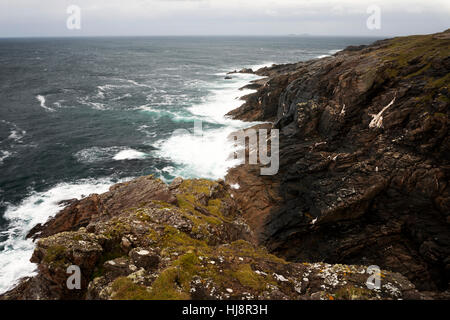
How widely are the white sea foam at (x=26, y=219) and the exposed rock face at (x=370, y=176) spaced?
812 inches

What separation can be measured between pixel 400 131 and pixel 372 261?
11492 mm

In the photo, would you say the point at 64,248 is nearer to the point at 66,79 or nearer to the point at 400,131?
the point at 400,131

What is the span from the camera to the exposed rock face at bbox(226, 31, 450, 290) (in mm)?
19125

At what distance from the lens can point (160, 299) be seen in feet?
32.2

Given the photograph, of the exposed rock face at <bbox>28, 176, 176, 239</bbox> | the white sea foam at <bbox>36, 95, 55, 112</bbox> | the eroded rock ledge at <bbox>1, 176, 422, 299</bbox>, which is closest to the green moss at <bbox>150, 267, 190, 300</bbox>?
the eroded rock ledge at <bbox>1, 176, 422, 299</bbox>

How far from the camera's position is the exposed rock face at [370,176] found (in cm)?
1912

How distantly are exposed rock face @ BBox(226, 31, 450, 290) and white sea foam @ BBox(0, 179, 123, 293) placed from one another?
20.6 metres

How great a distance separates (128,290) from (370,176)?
68.2 ft

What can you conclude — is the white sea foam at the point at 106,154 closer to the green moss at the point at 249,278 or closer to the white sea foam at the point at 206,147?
the white sea foam at the point at 206,147

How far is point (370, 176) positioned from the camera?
2169 centimetres

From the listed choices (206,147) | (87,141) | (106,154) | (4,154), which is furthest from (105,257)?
(4,154)

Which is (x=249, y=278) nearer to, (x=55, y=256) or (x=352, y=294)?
(x=352, y=294)

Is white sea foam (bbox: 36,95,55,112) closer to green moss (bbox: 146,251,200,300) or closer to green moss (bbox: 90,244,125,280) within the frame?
green moss (bbox: 90,244,125,280)

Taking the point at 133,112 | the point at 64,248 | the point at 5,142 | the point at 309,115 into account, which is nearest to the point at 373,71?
the point at 309,115
